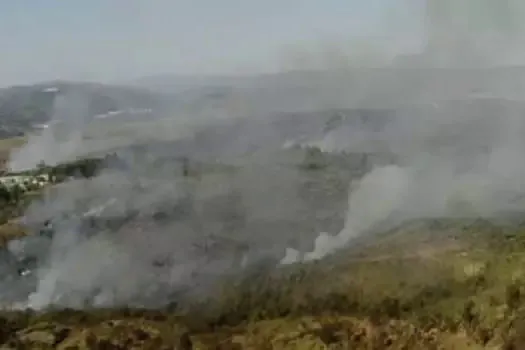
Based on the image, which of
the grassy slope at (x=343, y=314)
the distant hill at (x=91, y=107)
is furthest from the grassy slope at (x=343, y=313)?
the distant hill at (x=91, y=107)

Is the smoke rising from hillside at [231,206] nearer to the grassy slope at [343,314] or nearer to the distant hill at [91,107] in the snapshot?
the grassy slope at [343,314]

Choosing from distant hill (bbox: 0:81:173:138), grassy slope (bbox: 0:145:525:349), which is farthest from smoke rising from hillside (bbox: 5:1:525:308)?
distant hill (bbox: 0:81:173:138)

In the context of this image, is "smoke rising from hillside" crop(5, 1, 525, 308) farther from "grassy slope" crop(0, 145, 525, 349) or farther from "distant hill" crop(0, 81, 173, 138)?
"distant hill" crop(0, 81, 173, 138)

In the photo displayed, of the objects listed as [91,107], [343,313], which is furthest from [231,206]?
[91,107]

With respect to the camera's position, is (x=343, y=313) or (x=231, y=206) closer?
(x=343, y=313)

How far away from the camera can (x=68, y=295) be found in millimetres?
44156

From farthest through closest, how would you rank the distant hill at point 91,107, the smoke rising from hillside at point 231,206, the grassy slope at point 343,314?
the distant hill at point 91,107, the smoke rising from hillside at point 231,206, the grassy slope at point 343,314

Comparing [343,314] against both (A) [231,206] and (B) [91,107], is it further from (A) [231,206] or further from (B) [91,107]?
(B) [91,107]

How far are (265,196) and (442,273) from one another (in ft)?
78.4

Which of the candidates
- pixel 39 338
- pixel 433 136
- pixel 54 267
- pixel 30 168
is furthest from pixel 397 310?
pixel 30 168

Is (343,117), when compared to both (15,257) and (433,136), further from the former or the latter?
(15,257)

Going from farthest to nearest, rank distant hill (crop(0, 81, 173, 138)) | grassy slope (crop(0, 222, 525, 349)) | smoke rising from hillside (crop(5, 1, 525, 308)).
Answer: distant hill (crop(0, 81, 173, 138)) < smoke rising from hillside (crop(5, 1, 525, 308)) < grassy slope (crop(0, 222, 525, 349))

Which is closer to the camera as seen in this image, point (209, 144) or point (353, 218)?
point (353, 218)

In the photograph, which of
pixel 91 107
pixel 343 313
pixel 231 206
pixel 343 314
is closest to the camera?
pixel 343 314
